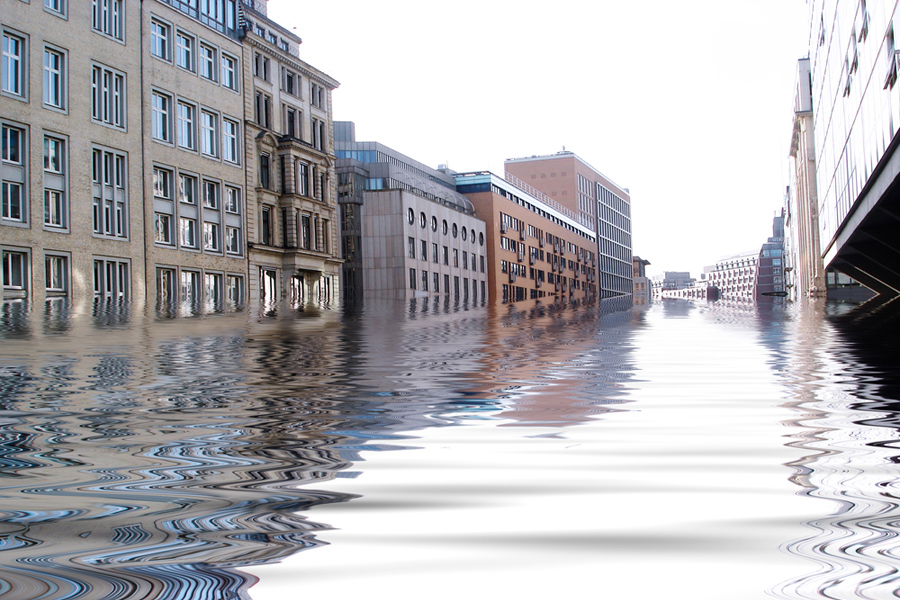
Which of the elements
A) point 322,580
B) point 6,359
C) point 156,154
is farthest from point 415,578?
point 156,154

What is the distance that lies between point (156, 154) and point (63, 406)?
38.7 metres

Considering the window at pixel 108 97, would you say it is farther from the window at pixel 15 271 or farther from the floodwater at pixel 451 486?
the floodwater at pixel 451 486

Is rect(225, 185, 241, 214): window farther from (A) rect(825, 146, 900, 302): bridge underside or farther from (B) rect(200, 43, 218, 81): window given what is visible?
(A) rect(825, 146, 900, 302): bridge underside

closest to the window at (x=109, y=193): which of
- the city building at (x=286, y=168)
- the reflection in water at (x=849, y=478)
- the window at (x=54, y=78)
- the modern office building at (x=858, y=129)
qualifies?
the window at (x=54, y=78)

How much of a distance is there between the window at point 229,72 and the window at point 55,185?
1231 cm

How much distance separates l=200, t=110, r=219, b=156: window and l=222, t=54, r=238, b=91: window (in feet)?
6.34

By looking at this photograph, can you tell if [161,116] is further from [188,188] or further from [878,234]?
[878,234]

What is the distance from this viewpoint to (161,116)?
39.6 meters

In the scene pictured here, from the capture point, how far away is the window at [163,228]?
125 feet

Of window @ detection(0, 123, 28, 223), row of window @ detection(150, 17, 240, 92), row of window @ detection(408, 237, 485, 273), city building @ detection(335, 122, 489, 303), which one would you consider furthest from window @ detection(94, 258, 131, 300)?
row of window @ detection(408, 237, 485, 273)

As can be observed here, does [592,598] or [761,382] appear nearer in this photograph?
[592,598]

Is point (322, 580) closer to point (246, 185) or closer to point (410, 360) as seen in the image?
point (410, 360)

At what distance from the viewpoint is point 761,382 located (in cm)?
267

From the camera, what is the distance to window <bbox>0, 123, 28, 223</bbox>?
30281 mm
